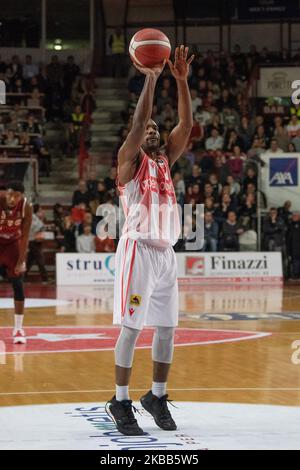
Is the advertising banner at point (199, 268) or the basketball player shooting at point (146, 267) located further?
the advertising banner at point (199, 268)

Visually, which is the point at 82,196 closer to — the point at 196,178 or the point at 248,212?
the point at 196,178

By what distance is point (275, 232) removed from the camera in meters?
23.8

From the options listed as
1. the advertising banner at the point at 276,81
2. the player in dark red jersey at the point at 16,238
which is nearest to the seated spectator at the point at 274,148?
the advertising banner at the point at 276,81

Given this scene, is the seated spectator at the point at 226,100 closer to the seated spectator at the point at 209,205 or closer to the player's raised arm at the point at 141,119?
the seated spectator at the point at 209,205

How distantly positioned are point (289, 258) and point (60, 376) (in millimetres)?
14812

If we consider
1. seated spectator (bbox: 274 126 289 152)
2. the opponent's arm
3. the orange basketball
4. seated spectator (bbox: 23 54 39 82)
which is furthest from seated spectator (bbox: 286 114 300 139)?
the orange basketball

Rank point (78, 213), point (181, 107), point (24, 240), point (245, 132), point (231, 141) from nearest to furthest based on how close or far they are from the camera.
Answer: point (181, 107) < point (24, 240) < point (78, 213) < point (231, 141) < point (245, 132)

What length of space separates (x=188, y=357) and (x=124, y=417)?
4.21 metres

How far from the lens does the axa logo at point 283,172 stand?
23.9 m

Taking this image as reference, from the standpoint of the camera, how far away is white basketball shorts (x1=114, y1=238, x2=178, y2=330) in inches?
288

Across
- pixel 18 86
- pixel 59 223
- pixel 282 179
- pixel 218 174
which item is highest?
pixel 18 86

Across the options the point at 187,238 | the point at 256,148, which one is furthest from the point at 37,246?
the point at 256,148

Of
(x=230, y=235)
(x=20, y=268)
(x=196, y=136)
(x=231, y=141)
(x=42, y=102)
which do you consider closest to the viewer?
(x=20, y=268)

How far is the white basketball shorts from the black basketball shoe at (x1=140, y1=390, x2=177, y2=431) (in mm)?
557
